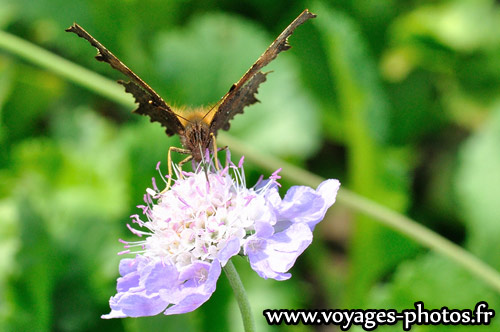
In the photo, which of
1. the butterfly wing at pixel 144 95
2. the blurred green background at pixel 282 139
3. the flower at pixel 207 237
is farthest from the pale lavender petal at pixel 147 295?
the blurred green background at pixel 282 139

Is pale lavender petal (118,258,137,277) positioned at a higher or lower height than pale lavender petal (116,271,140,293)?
higher

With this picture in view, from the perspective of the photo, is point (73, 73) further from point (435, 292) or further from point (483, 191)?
point (483, 191)

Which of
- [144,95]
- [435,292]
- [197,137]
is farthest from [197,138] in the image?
[435,292]

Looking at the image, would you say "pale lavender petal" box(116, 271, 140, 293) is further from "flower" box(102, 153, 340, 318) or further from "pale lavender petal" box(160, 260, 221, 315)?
"pale lavender petal" box(160, 260, 221, 315)

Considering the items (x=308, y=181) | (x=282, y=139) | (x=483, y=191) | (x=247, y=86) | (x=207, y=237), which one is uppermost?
(x=282, y=139)

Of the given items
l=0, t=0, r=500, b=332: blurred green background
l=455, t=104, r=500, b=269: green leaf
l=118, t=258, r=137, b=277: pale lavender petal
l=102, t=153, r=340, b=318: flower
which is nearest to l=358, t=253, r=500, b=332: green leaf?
l=0, t=0, r=500, b=332: blurred green background

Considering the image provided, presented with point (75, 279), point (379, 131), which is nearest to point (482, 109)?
point (379, 131)

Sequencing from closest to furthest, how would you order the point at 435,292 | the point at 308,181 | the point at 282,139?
the point at 435,292 → the point at 308,181 → the point at 282,139
